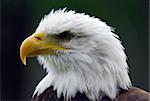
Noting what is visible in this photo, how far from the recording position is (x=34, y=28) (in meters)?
12.5

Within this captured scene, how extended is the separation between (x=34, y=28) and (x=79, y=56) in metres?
7.21

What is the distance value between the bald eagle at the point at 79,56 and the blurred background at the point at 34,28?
228 inches

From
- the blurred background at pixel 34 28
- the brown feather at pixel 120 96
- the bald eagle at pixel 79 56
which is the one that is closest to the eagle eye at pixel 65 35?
the bald eagle at pixel 79 56

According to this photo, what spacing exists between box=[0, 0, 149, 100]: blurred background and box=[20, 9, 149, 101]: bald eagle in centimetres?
578

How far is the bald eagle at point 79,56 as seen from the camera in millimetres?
5273

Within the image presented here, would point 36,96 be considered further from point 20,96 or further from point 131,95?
point 20,96

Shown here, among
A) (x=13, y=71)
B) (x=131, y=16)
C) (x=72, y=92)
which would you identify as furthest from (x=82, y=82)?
(x=13, y=71)

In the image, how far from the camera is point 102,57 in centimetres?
529

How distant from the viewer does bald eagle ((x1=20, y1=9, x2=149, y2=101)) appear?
5.27 meters

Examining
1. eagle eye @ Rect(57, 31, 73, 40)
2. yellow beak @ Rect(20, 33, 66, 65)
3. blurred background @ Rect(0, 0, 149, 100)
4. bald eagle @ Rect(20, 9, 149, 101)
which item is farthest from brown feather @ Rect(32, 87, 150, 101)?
blurred background @ Rect(0, 0, 149, 100)

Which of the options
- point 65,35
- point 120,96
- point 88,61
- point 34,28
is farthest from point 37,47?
point 34,28

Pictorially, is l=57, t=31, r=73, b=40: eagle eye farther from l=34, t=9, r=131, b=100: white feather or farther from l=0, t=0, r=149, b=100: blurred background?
l=0, t=0, r=149, b=100: blurred background

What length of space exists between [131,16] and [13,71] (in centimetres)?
249

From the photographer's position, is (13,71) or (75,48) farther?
(13,71)
